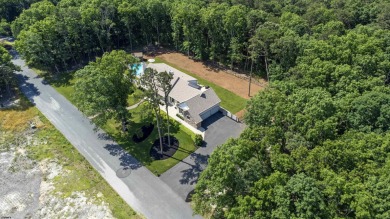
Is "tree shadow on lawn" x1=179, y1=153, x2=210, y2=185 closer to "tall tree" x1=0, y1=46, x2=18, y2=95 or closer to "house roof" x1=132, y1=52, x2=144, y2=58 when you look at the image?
"house roof" x1=132, y1=52, x2=144, y2=58

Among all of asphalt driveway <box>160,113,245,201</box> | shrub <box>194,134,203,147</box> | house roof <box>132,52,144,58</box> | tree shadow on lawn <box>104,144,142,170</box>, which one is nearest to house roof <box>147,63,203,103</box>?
asphalt driveway <box>160,113,245,201</box>

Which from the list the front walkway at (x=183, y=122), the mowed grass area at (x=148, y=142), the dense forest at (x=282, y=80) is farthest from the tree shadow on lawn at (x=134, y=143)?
the dense forest at (x=282, y=80)

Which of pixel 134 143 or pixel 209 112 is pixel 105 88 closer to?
pixel 134 143

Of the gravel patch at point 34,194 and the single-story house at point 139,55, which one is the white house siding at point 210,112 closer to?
the gravel patch at point 34,194

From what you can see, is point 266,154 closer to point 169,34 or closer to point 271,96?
point 271,96

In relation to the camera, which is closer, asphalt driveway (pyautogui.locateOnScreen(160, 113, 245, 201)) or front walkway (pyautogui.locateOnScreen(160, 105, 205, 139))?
asphalt driveway (pyautogui.locateOnScreen(160, 113, 245, 201))

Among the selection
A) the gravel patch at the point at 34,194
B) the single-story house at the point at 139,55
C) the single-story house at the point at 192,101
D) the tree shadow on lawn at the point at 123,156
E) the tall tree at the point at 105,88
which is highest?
the tall tree at the point at 105,88
